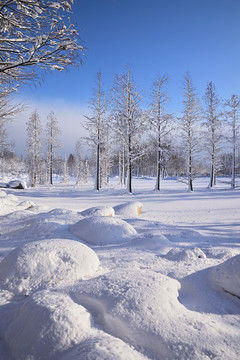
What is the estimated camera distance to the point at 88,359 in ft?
3.61

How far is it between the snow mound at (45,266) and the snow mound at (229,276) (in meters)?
1.36

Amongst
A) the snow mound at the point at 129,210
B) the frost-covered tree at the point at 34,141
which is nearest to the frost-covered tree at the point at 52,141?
the frost-covered tree at the point at 34,141

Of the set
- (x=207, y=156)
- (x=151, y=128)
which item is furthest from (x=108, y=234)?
(x=207, y=156)

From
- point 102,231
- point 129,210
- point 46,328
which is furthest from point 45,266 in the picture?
point 129,210

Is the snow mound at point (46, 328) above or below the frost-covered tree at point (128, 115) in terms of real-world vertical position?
below

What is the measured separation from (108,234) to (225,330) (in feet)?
8.67

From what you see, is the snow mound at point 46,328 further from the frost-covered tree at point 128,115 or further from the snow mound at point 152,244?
the frost-covered tree at point 128,115

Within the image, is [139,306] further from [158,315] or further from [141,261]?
[141,261]

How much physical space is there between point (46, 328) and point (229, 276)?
5.49 feet

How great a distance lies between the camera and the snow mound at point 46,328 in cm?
128

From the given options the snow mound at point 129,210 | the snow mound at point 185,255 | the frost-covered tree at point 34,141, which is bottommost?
the snow mound at point 129,210

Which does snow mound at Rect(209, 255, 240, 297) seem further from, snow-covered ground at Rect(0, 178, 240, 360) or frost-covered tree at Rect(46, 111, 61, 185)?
frost-covered tree at Rect(46, 111, 61, 185)

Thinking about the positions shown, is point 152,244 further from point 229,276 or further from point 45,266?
A: point 45,266

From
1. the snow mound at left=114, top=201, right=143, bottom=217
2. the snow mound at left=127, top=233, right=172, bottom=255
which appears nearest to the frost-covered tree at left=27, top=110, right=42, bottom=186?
the snow mound at left=114, top=201, right=143, bottom=217
